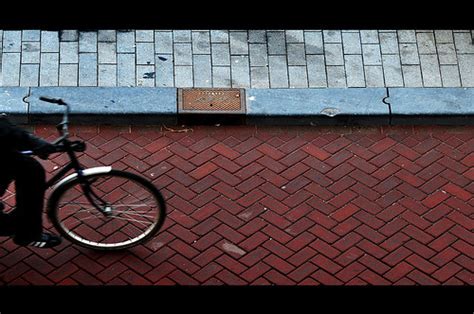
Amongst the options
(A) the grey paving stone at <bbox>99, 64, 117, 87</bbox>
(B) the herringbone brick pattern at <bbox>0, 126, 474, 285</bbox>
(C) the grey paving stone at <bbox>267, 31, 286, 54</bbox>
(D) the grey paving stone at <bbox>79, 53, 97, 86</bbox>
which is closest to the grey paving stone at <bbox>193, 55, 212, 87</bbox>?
(B) the herringbone brick pattern at <bbox>0, 126, 474, 285</bbox>

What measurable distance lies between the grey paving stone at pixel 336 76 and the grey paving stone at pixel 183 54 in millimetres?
1363

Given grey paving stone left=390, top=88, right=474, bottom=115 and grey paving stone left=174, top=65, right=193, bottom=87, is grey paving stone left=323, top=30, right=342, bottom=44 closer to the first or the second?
grey paving stone left=390, top=88, right=474, bottom=115

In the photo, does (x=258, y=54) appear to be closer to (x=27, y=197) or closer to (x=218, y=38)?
(x=218, y=38)

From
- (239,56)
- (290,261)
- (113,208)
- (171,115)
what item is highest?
(239,56)

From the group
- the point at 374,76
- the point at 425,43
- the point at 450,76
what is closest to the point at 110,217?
the point at 374,76

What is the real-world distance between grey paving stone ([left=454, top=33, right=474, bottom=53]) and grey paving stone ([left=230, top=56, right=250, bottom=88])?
7.12ft

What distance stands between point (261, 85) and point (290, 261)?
209cm
